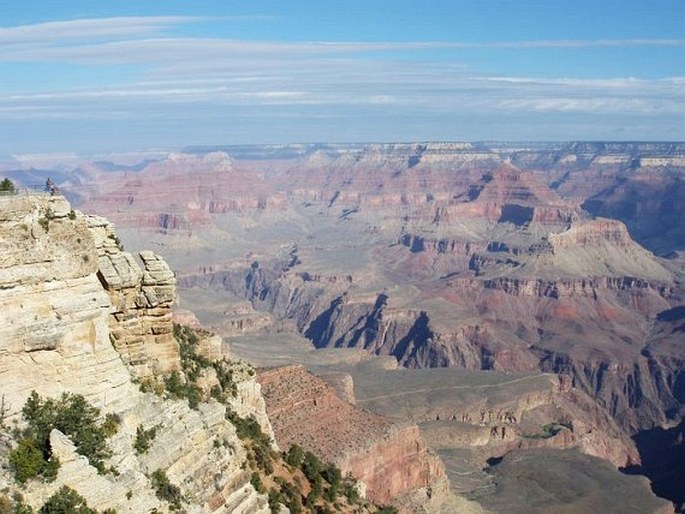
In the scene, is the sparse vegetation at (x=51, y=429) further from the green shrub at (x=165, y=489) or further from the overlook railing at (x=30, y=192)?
the overlook railing at (x=30, y=192)

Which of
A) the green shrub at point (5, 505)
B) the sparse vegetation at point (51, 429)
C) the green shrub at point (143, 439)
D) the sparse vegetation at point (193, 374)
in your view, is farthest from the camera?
the sparse vegetation at point (193, 374)

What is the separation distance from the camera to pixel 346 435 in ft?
→ 193

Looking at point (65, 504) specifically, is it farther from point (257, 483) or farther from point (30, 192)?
point (257, 483)

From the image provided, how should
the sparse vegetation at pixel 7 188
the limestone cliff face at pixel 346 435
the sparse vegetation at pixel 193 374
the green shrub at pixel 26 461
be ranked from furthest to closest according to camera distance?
1. the limestone cliff face at pixel 346 435
2. the sparse vegetation at pixel 193 374
3. the sparse vegetation at pixel 7 188
4. the green shrub at pixel 26 461

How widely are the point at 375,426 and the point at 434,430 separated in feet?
117

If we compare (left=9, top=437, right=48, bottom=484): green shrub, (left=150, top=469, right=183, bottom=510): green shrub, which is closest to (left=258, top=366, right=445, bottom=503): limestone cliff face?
(left=150, top=469, right=183, bottom=510): green shrub

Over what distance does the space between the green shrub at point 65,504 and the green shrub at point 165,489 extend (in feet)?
8.41

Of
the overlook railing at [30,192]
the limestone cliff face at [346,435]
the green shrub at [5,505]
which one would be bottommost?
the limestone cliff face at [346,435]

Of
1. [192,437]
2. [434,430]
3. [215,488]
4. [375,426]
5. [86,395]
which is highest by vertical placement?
[86,395]

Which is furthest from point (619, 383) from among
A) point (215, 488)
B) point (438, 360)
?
point (215, 488)

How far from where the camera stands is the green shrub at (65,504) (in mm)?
18188

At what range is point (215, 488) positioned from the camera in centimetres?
2397

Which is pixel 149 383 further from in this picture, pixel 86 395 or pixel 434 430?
pixel 434 430

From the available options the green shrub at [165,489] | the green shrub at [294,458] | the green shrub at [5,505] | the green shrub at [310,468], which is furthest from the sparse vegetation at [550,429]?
the green shrub at [5,505]
